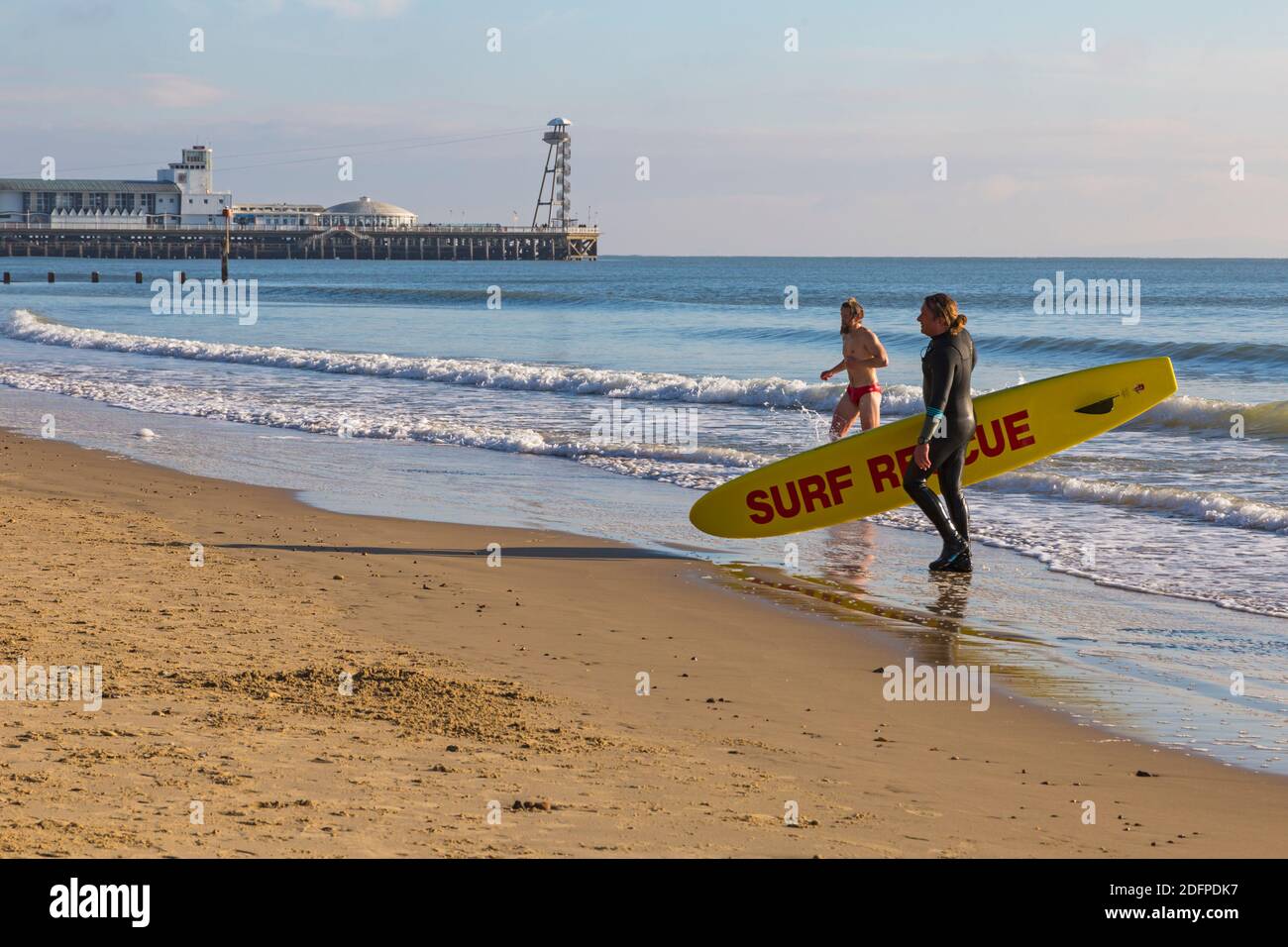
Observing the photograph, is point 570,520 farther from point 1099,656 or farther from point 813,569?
point 1099,656

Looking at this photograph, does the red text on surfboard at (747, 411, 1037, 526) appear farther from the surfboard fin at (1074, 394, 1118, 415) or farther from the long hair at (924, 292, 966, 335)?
the long hair at (924, 292, 966, 335)

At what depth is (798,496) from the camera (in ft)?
34.2

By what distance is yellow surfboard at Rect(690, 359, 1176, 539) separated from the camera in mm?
10398

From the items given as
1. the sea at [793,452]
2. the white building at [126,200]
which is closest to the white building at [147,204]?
the white building at [126,200]

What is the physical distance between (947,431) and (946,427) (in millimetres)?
28

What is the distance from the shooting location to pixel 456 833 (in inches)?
168

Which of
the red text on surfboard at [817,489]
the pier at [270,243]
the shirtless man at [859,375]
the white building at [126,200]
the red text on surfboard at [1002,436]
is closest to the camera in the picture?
the red text on surfboard at [817,489]

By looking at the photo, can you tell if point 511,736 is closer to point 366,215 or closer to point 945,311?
point 945,311

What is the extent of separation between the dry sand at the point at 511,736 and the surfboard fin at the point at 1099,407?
367cm

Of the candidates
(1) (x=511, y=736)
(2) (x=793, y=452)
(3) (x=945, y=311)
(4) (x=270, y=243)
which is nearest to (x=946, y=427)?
A: (3) (x=945, y=311)

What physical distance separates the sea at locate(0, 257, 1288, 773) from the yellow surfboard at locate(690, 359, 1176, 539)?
0.30 metres

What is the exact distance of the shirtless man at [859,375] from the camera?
11062 millimetres

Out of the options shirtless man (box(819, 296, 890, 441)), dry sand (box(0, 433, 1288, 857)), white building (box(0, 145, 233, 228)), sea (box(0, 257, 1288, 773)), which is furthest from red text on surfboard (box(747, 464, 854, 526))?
white building (box(0, 145, 233, 228))

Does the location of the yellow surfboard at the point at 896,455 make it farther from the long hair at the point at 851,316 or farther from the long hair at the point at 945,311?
the long hair at the point at 945,311
